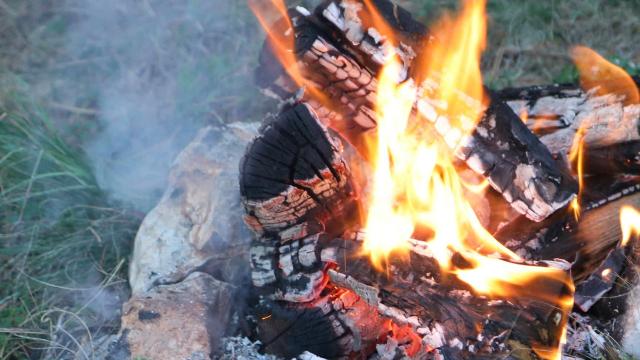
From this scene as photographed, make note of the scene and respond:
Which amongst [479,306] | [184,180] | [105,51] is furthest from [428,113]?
[105,51]

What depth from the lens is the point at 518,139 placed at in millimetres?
2332

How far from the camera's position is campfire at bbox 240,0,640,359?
2.05 meters

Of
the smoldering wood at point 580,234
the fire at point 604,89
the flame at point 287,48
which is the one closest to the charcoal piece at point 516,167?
the smoldering wood at point 580,234

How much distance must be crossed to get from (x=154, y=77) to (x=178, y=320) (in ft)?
6.65

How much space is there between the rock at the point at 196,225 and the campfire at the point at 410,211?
26cm

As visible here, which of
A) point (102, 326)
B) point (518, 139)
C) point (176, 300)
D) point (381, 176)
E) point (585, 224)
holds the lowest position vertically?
point (102, 326)

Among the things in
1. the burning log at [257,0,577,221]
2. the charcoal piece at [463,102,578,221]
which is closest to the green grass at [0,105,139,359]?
the burning log at [257,0,577,221]

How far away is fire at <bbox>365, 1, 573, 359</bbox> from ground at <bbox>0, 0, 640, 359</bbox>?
Result: 49.6 inches

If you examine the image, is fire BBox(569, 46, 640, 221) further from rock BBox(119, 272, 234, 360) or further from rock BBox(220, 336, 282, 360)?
rock BBox(119, 272, 234, 360)

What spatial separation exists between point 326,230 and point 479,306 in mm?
649

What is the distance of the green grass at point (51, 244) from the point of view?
2.66 m

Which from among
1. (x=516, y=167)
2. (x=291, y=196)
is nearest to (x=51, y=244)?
(x=291, y=196)

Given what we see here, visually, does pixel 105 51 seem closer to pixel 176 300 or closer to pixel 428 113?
pixel 176 300

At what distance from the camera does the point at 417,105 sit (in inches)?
92.7
